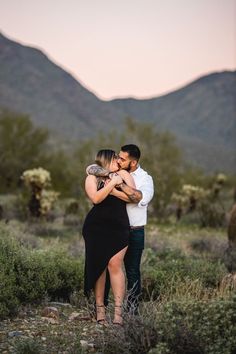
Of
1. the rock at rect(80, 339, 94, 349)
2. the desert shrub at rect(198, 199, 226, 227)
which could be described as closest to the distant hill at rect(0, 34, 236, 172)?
the desert shrub at rect(198, 199, 226, 227)

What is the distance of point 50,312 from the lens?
251 inches

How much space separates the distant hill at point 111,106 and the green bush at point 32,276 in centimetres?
6086

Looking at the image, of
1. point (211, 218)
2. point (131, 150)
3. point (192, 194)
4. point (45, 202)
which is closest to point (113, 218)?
point (131, 150)

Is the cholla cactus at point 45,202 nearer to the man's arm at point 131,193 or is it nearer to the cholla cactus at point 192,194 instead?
the cholla cactus at point 192,194

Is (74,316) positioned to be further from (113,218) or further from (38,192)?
(38,192)

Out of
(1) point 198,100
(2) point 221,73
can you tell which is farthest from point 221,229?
(2) point 221,73

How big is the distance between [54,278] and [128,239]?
5.04 ft

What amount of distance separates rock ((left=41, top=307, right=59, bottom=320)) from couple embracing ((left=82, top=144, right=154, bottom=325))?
54 cm

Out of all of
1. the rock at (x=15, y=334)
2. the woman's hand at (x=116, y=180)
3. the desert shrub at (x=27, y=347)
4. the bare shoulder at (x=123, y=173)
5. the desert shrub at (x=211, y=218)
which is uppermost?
the bare shoulder at (x=123, y=173)

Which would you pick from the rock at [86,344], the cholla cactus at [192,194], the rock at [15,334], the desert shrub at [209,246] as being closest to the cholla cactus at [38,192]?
the desert shrub at [209,246]

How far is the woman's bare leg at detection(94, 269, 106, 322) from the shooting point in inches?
238

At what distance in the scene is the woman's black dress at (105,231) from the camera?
5.89 metres

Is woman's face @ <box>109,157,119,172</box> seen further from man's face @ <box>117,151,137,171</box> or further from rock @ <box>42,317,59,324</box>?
rock @ <box>42,317,59,324</box>

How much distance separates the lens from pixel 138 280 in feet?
20.5
